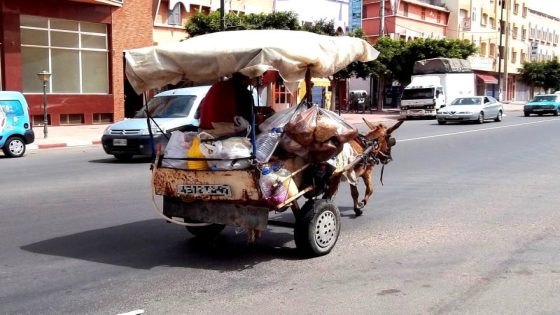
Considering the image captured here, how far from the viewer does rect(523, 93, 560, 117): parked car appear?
38.1 meters

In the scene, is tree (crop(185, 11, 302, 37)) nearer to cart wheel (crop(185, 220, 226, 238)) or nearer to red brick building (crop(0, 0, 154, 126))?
red brick building (crop(0, 0, 154, 126))

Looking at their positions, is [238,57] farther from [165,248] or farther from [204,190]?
[165,248]

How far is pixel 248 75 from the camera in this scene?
5.54 meters

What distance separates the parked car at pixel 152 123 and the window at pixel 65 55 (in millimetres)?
13069

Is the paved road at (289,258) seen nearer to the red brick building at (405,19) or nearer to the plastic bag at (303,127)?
the plastic bag at (303,127)

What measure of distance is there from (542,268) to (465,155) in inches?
397

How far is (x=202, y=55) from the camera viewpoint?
5629 mm

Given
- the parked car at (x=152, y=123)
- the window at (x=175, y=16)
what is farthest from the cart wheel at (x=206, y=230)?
the window at (x=175, y=16)

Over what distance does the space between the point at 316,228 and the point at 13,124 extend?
40.9ft

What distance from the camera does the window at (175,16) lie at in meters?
33.7

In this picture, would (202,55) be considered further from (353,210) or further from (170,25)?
(170,25)

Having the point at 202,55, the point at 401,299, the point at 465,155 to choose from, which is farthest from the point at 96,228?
the point at 465,155

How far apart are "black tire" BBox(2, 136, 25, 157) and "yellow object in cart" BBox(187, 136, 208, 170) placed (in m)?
11.7

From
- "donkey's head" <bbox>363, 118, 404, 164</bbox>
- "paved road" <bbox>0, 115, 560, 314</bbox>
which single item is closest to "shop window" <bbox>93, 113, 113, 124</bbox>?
"paved road" <bbox>0, 115, 560, 314</bbox>
